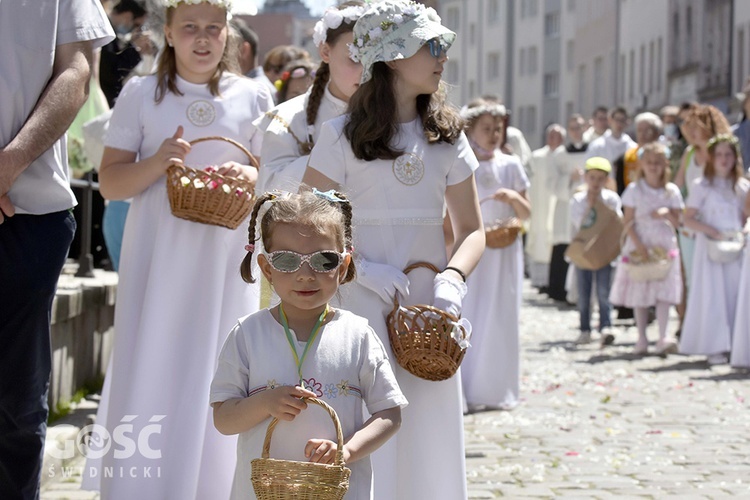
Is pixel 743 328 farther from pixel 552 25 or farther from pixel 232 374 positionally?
pixel 552 25

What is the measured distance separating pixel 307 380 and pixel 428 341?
0.81 meters

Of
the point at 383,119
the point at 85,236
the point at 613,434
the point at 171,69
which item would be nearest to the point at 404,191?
the point at 383,119

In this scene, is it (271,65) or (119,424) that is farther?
(271,65)

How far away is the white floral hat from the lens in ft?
16.4

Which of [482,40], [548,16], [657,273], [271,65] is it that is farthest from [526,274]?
[482,40]

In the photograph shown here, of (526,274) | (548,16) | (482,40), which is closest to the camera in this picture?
(526,274)

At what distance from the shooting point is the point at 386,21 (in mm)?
5074

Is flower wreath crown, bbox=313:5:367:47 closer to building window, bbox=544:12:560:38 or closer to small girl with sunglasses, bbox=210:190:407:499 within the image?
small girl with sunglasses, bbox=210:190:407:499

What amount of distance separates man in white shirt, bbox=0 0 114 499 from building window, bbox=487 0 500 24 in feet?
237

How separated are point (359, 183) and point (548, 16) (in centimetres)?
6658

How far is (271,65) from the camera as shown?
11219mm

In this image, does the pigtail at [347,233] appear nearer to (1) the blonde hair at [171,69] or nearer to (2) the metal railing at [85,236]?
(1) the blonde hair at [171,69]

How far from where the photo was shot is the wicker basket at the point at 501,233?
1045 cm

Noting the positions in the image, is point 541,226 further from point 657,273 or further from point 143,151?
point 143,151
